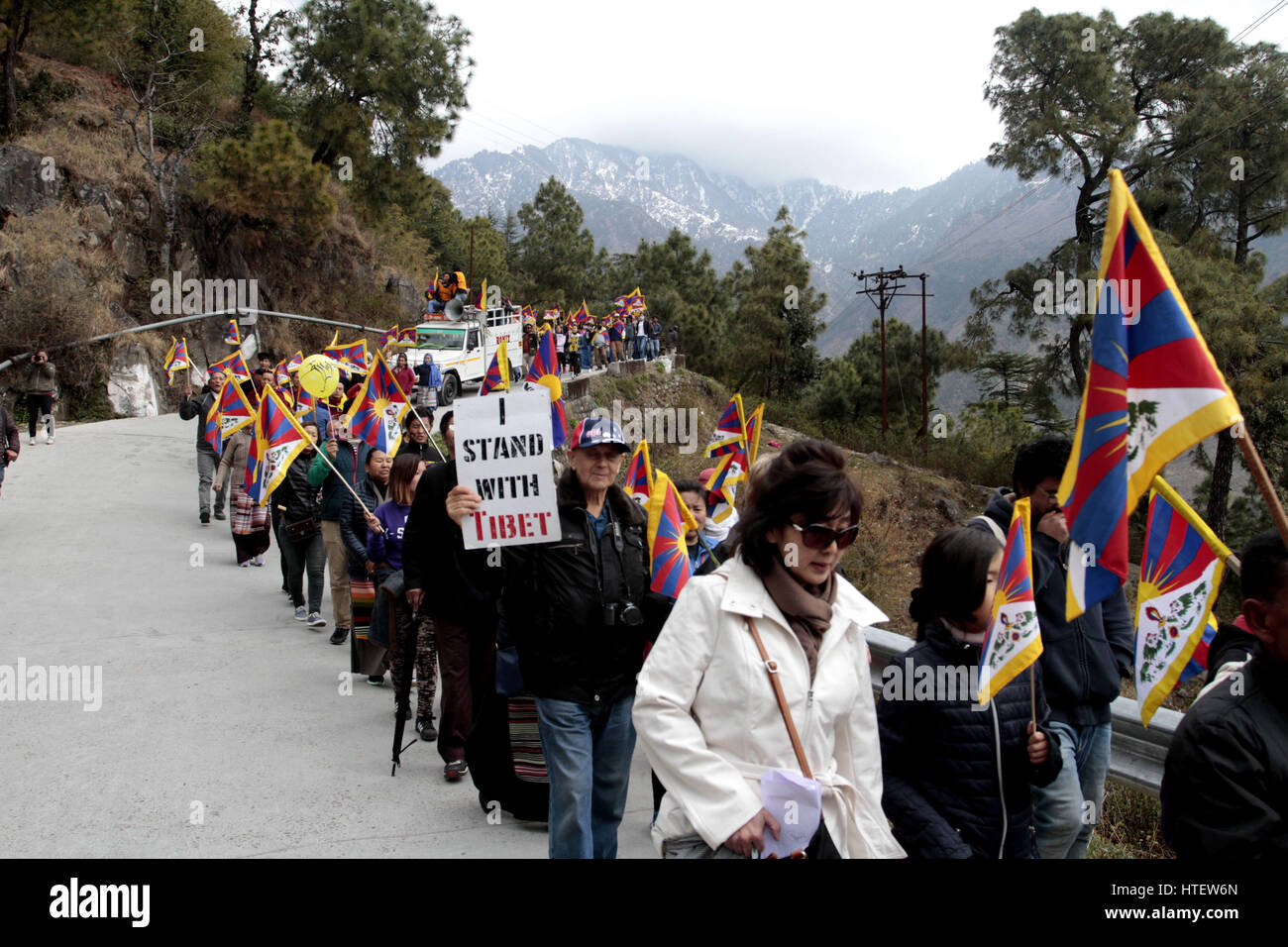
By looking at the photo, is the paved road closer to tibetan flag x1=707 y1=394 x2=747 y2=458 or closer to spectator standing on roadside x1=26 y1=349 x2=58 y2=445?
tibetan flag x1=707 y1=394 x2=747 y2=458

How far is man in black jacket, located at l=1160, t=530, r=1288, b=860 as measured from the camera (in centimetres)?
209

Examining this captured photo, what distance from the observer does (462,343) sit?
27.4 metres

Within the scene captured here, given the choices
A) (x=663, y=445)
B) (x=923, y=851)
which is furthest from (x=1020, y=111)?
(x=923, y=851)

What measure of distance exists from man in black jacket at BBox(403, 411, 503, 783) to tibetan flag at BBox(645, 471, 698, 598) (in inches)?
31.5

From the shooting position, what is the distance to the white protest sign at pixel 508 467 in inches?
152

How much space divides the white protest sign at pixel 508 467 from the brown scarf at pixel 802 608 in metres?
1.43

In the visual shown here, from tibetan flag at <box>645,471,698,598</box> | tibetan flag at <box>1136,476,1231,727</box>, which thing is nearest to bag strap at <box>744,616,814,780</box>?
tibetan flag at <box>1136,476,1231,727</box>

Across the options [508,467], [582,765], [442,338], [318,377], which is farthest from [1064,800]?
[442,338]

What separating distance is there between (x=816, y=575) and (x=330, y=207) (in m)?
34.0

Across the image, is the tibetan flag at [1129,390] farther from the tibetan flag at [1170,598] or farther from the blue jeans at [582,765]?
the blue jeans at [582,765]

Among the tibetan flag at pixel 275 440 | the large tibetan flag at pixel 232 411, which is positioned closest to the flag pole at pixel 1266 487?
the tibetan flag at pixel 275 440

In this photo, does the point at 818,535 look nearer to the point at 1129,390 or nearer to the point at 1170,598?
the point at 1129,390

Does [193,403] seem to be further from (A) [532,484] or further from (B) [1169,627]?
(B) [1169,627]

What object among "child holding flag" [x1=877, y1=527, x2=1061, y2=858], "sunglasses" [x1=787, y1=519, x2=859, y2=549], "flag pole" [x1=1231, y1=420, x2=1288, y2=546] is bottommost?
"child holding flag" [x1=877, y1=527, x2=1061, y2=858]
